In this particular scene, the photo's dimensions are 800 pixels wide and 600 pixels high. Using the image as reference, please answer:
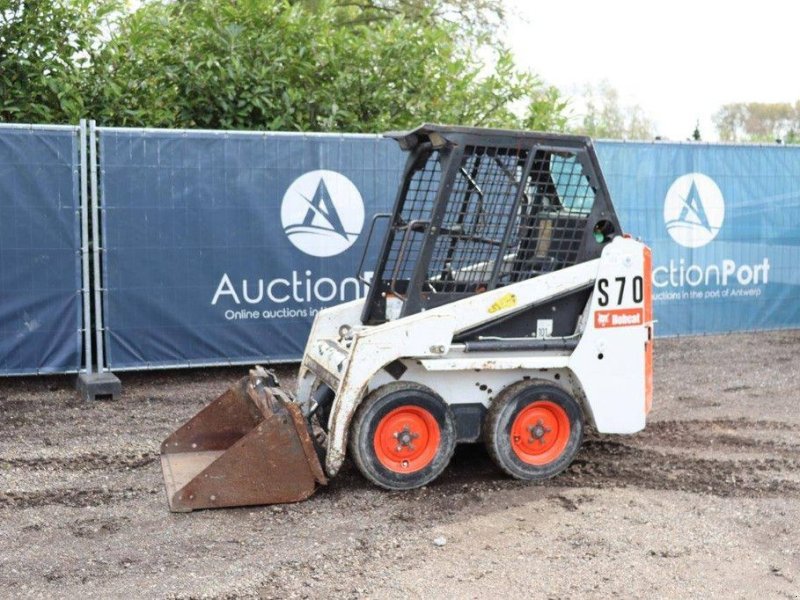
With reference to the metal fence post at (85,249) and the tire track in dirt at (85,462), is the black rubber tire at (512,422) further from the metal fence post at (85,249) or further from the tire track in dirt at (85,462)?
the metal fence post at (85,249)

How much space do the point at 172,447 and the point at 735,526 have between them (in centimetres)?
350

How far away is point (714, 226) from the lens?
11.6 meters

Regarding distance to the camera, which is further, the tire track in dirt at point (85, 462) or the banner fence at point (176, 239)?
the banner fence at point (176, 239)

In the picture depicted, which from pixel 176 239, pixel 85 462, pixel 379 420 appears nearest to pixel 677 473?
pixel 379 420

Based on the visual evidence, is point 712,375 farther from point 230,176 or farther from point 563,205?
point 230,176

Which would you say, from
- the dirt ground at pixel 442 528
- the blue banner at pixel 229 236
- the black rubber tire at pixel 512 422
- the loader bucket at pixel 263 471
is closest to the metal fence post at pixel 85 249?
the blue banner at pixel 229 236

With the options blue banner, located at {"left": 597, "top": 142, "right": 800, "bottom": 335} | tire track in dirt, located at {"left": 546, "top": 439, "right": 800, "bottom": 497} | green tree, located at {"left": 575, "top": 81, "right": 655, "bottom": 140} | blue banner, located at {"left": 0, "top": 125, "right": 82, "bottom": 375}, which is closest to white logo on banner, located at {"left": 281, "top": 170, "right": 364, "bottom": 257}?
blue banner, located at {"left": 0, "top": 125, "right": 82, "bottom": 375}

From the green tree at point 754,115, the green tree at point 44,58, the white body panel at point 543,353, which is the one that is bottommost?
the white body panel at point 543,353

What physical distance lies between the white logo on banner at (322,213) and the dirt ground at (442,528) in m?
2.65

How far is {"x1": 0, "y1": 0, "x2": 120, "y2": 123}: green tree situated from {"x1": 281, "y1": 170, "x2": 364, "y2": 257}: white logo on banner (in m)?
3.00

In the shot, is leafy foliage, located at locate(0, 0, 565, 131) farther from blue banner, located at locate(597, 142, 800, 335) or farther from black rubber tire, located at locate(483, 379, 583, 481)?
black rubber tire, located at locate(483, 379, 583, 481)

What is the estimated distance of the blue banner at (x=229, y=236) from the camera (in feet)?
30.0

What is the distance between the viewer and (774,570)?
4805mm

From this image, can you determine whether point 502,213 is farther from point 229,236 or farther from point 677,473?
point 229,236
